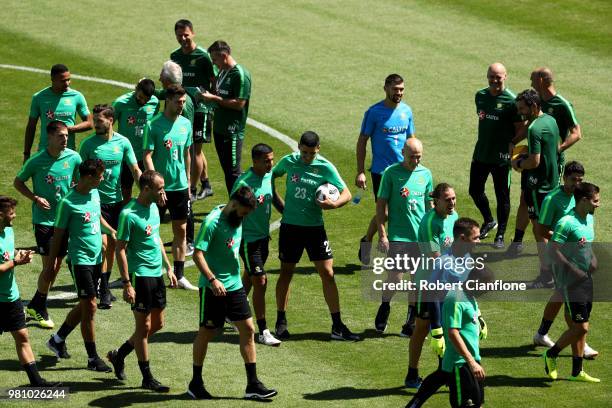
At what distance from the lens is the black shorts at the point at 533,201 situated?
1792 cm

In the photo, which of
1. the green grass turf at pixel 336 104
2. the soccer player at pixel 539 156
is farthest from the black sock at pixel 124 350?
the soccer player at pixel 539 156

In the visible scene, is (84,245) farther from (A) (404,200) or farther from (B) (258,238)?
(A) (404,200)

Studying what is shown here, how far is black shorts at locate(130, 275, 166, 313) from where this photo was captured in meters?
14.4

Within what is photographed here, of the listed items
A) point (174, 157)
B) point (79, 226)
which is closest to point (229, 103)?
point (174, 157)

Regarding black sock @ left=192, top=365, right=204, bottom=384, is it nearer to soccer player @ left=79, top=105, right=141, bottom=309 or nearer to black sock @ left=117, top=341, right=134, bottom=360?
black sock @ left=117, top=341, right=134, bottom=360

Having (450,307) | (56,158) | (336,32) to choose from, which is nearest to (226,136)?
(56,158)

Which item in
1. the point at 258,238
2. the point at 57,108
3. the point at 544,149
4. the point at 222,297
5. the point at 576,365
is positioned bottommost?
the point at 576,365

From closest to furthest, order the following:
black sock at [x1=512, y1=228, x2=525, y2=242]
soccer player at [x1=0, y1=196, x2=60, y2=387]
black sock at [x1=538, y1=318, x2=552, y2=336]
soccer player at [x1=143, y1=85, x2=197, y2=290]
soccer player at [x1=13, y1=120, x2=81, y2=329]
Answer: soccer player at [x1=0, y1=196, x2=60, y2=387]
black sock at [x1=538, y1=318, x2=552, y2=336]
soccer player at [x1=13, y1=120, x2=81, y2=329]
soccer player at [x1=143, y1=85, x2=197, y2=290]
black sock at [x1=512, y1=228, x2=525, y2=242]

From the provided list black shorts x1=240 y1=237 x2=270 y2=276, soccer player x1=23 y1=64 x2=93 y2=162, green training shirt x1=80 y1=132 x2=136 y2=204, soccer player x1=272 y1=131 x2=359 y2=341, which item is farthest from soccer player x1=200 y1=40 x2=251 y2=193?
black shorts x1=240 y1=237 x2=270 y2=276

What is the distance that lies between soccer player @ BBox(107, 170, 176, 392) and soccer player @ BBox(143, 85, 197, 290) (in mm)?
3232

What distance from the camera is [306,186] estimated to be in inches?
635

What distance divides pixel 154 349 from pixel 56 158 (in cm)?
282

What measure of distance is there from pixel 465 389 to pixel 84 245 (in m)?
4.88

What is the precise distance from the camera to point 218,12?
3133cm
